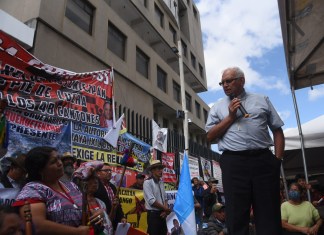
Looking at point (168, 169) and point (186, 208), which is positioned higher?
point (168, 169)

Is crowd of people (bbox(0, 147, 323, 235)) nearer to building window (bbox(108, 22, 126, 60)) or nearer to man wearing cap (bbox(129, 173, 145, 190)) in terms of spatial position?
man wearing cap (bbox(129, 173, 145, 190))

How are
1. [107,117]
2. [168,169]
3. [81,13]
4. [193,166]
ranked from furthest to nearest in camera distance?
[193,166] → [81,13] → [168,169] → [107,117]

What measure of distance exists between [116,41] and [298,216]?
11.8m

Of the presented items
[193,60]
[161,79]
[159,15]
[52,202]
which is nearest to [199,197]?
[52,202]

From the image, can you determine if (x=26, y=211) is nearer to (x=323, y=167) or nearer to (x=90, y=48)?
(x=323, y=167)

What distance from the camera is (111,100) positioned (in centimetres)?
755

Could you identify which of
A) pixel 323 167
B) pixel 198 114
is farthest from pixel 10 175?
pixel 198 114

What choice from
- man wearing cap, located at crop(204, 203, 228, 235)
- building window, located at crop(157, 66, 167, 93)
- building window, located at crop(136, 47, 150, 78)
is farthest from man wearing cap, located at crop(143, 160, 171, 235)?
building window, located at crop(157, 66, 167, 93)

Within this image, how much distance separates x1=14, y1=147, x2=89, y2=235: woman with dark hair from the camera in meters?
2.08

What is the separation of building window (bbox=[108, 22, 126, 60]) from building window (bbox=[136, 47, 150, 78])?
5.14ft

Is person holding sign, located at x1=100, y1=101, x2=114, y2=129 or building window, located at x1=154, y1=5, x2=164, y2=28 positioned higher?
building window, located at x1=154, y1=5, x2=164, y2=28

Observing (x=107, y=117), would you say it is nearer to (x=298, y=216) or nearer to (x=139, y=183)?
(x=139, y=183)

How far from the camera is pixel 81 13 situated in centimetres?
1183

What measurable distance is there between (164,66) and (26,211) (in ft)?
58.7
